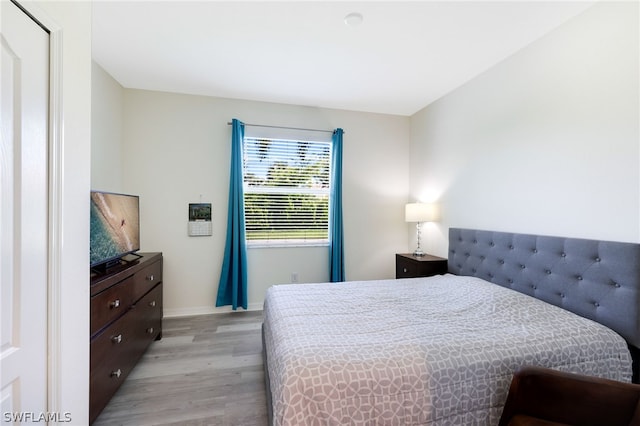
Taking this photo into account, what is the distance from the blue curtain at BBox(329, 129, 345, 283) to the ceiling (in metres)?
0.68

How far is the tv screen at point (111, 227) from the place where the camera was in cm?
176

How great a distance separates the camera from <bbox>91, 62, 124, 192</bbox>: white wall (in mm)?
2490

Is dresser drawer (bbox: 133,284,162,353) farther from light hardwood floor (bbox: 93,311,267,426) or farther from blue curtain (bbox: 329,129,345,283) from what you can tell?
blue curtain (bbox: 329,129,345,283)

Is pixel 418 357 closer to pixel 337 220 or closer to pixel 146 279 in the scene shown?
pixel 146 279

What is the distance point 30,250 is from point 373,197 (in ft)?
11.2

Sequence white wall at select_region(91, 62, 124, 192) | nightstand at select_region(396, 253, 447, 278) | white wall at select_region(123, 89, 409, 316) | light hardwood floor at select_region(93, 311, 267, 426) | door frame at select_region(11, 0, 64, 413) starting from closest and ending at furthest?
door frame at select_region(11, 0, 64, 413) < light hardwood floor at select_region(93, 311, 267, 426) < white wall at select_region(91, 62, 124, 192) < nightstand at select_region(396, 253, 447, 278) < white wall at select_region(123, 89, 409, 316)

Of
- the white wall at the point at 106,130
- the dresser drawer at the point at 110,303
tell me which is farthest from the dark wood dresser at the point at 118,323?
the white wall at the point at 106,130

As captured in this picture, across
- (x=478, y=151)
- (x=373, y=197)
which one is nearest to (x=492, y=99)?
(x=478, y=151)

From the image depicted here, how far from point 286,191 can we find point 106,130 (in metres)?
2.01

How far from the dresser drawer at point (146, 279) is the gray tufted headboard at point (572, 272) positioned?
3022 millimetres

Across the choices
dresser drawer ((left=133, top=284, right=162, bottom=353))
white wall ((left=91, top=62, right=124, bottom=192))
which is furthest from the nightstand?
white wall ((left=91, top=62, right=124, bottom=192))

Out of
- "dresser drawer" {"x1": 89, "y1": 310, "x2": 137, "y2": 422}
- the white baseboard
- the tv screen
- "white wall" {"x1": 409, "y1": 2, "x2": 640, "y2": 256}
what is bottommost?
the white baseboard

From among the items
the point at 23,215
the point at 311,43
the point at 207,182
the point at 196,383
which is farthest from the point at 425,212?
the point at 23,215

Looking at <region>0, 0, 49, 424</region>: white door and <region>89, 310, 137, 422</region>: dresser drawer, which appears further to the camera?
<region>89, 310, 137, 422</region>: dresser drawer
